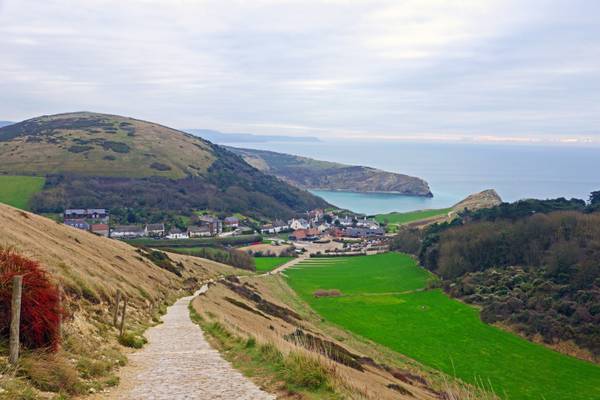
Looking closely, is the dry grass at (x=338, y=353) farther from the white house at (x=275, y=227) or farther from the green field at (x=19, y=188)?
the green field at (x=19, y=188)

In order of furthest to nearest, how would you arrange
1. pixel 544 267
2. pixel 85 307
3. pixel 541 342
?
pixel 544 267 → pixel 541 342 → pixel 85 307

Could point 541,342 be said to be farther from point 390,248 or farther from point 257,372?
point 390,248

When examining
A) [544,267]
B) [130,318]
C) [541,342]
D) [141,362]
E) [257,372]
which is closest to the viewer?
[257,372]

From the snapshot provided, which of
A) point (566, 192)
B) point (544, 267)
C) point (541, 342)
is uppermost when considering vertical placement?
point (566, 192)

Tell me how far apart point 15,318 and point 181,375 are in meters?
3.69

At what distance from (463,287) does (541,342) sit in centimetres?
1690

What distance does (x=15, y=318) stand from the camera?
880cm

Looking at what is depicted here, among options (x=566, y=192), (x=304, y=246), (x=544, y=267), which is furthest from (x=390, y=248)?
(x=566, y=192)

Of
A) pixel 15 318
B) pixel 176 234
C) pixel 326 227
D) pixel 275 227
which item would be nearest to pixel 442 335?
pixel 15 318

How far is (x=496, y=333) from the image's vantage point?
4341 cm

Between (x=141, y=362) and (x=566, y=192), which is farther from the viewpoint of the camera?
(x=566, y=192)

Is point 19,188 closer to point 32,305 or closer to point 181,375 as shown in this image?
point 181,375

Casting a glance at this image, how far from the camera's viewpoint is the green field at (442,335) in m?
31.6

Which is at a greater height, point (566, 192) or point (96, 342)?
point (566, 192)
